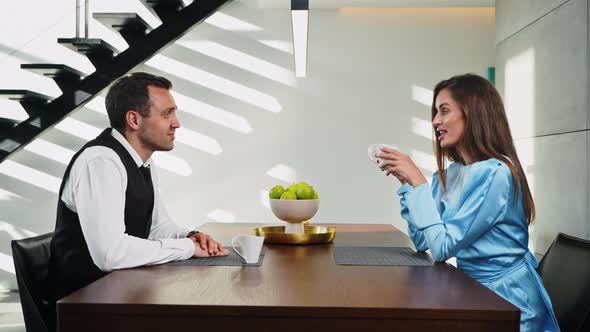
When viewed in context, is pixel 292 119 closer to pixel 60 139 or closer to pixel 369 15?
pixel 369 15

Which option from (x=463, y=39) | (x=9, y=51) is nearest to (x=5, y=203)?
(x=9, y=51)

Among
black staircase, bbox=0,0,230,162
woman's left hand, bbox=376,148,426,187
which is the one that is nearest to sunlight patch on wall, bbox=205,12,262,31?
black staircase, bbox=0,0,230,162

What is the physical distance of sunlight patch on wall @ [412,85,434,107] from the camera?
4.92 metres

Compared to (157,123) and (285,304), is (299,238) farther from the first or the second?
(285,304)

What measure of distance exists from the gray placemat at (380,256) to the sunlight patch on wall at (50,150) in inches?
139

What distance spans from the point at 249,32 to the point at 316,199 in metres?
3.06

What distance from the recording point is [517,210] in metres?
1.82

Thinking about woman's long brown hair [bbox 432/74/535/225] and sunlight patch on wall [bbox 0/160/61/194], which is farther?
sunlight patch on wall [bbox 0/160/61/194]

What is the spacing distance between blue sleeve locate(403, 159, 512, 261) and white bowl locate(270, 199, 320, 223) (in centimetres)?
51

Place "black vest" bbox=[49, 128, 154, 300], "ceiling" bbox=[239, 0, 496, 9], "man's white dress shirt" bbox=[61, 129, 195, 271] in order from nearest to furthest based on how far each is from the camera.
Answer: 1. "man's white dress shirt" bbox=[61, 129, 195, 271]
2. "black vest" bbox=[49, 128, 154, 300]
3. "ceiling" bbox=[239, 0, 496, 9]

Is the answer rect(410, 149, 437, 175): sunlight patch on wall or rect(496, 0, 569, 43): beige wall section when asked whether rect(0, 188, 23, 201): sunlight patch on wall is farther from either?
rect(496, 0, 569, 43): beige wall section

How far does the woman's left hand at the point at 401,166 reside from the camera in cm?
181

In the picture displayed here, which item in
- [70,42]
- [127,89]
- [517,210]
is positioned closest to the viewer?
[517,210]

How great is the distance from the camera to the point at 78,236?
77.4 inches
